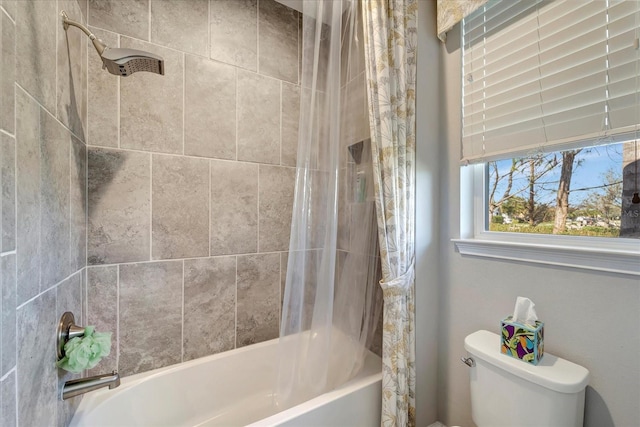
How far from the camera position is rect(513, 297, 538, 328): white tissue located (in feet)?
3.18

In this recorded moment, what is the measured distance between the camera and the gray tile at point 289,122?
1.75m

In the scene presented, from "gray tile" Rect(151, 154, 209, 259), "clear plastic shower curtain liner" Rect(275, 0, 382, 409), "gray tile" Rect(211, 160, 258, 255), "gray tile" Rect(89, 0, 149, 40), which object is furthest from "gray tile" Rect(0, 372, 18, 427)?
"gray tile" Rect(89, 0, 149, 40)

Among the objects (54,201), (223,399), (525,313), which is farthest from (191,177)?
(525,313)

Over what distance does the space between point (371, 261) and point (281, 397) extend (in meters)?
0.72

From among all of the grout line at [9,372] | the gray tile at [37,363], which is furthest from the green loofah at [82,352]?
the grout line at [9,372]

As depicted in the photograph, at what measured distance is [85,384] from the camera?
99 cm

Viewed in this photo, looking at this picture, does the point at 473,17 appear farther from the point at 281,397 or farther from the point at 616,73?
the point at 281,397

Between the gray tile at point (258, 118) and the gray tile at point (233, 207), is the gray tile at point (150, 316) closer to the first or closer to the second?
the gray tile at point (233, 207)

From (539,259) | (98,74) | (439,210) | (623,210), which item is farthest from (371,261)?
(98,74)

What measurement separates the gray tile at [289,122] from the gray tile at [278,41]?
8 cm

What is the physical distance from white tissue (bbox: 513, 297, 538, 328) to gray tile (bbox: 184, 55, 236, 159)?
Answer: 1.58 meters

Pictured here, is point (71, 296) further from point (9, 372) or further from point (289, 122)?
point (289, 122)

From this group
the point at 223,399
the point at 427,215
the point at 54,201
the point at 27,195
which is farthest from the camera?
the point at 223,399

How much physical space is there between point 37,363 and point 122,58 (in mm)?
1029
